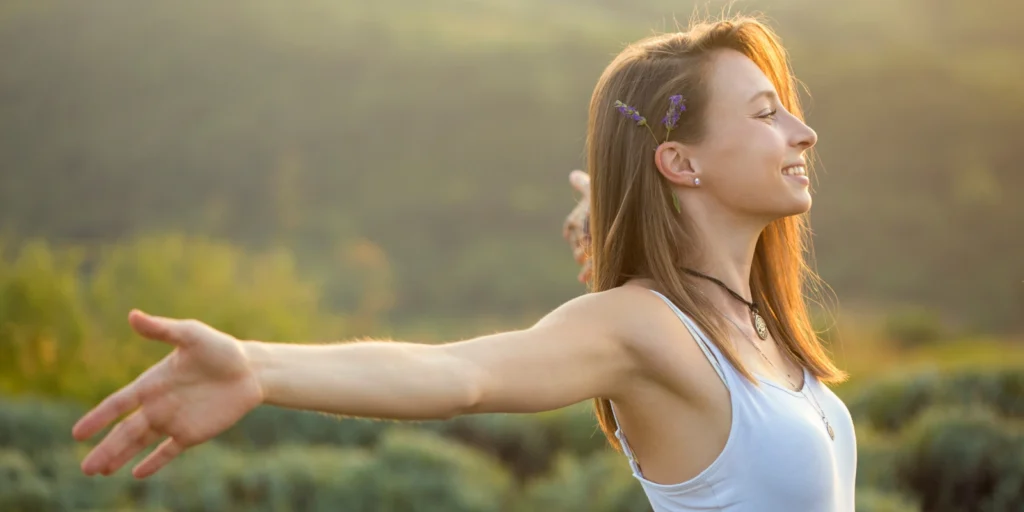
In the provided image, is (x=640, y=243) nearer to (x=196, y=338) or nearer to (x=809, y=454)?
(x=809, y=454)

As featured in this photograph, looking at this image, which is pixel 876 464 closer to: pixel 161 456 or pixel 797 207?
pixel 797 207

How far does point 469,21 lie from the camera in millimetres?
15930

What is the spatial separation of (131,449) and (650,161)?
3.27ft

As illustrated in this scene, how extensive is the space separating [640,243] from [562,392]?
0.43 meters

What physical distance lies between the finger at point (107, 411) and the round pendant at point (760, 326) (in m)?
1.13

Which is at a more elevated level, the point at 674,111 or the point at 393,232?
the point at 674,111

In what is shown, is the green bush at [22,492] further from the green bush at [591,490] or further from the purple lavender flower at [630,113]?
the purple lavender flower at [630,113]

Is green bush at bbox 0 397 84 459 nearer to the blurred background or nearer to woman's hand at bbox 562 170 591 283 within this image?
the blurred background

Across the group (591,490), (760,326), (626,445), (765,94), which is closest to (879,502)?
(591,490)

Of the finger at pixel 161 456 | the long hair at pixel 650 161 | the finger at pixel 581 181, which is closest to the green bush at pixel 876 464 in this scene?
the finger at pixel 581 181

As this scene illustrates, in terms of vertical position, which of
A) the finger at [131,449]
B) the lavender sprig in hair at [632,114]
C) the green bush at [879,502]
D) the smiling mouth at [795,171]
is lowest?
the green bush at [879,502]

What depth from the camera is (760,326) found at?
1893mm

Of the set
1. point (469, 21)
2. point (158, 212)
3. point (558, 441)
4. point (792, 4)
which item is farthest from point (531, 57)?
point (558, 441)

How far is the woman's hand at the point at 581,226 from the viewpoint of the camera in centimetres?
230
